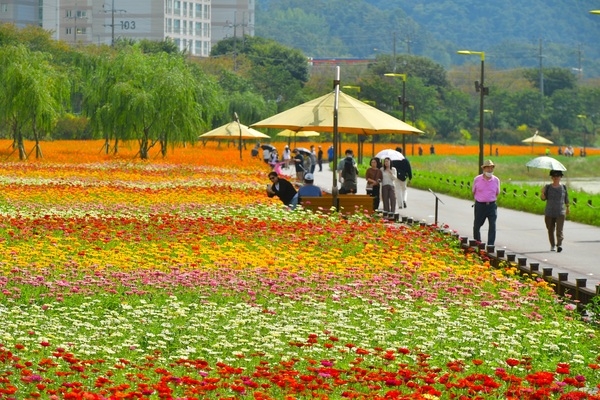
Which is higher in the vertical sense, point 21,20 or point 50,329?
point 21,20

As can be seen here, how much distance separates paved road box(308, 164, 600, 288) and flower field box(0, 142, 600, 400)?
1.57 meters

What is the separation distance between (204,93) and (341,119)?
154ft

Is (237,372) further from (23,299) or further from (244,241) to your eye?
(244,241)

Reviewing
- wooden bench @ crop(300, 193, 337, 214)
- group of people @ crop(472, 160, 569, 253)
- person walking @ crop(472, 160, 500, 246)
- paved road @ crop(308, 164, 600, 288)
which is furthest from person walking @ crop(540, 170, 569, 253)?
wooden bench @ crop(300, 193, 337, 214)

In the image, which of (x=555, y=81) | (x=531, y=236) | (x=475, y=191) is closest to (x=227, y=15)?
(x=555, y=81)

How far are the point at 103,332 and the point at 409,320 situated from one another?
2728 mm

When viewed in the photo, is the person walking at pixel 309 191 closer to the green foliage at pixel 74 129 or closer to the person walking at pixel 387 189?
the person walking at pixel 387 189

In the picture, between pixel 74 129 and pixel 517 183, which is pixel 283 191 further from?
pixel 74 129

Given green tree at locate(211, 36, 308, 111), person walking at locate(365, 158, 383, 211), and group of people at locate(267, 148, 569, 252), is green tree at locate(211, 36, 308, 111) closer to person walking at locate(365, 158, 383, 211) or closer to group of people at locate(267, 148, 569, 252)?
group of people at locate(267, 148, 569, 252)

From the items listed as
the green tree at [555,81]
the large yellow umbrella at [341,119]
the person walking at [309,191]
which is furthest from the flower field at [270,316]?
the green tree at [555,81]

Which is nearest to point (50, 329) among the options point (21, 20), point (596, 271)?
point (596, 271)

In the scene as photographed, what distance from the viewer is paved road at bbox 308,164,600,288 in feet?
60.1

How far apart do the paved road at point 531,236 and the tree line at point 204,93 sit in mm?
20939

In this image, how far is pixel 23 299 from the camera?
38.9 feet
